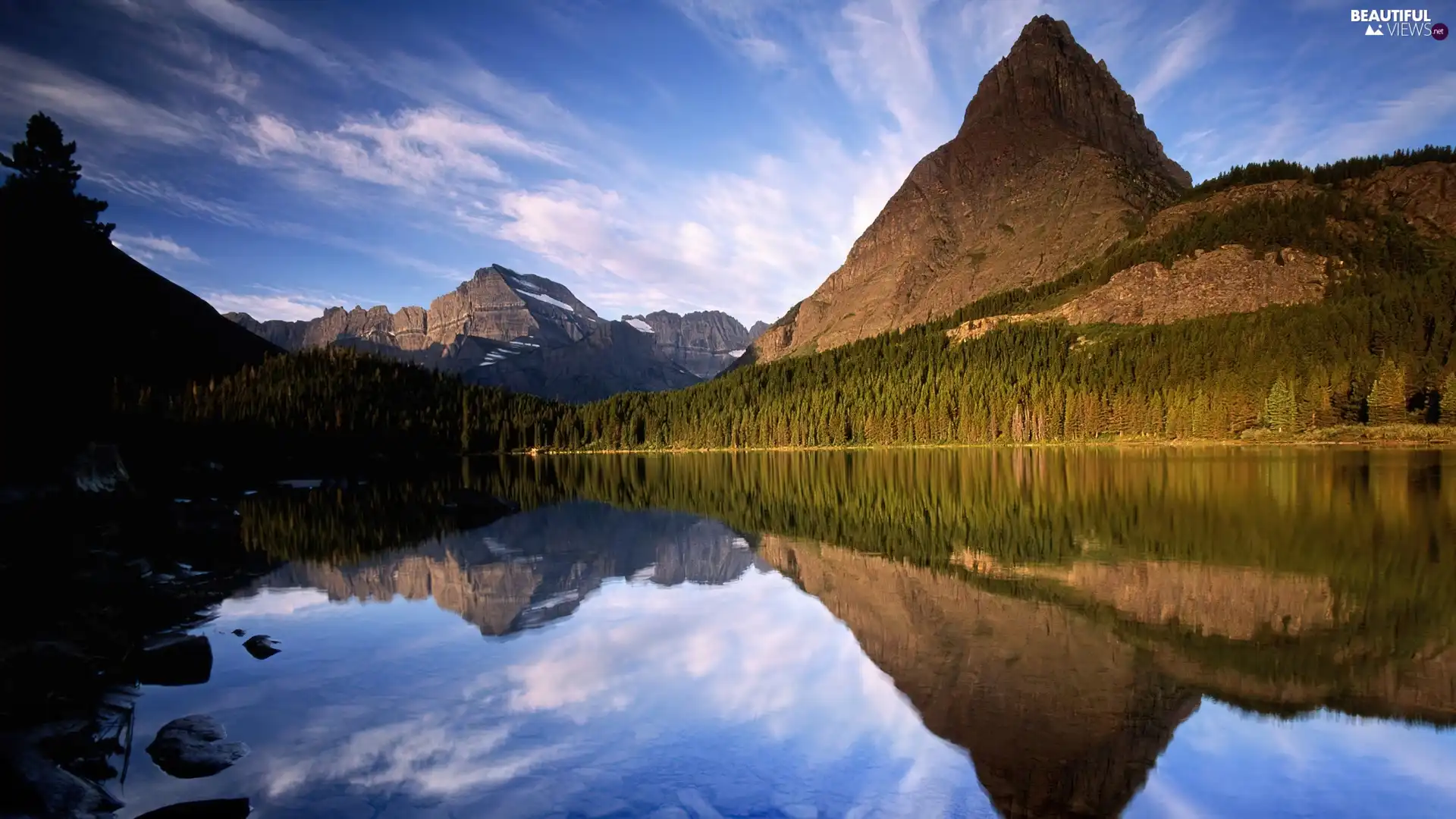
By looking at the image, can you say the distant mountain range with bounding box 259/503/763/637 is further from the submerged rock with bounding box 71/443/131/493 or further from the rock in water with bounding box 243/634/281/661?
the submerged rock with bounding box 71/443/131/493

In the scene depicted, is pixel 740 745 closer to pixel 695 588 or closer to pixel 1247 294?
pixel 695 588

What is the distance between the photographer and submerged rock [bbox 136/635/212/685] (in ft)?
51.0

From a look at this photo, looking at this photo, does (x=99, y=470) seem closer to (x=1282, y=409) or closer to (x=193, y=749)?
(x=193, y=749)

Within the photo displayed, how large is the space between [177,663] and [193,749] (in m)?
6.06

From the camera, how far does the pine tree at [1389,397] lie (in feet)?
341

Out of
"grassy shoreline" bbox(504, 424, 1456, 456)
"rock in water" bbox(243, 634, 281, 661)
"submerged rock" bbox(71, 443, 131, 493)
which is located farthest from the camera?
"grassy shoreline" bbox(504, 424, 1456, 456)

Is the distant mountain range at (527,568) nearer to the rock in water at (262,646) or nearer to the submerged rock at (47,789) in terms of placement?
the rock in water at (262,646)

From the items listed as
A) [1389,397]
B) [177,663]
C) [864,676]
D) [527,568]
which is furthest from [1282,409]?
[177,663]

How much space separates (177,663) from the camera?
15977mm

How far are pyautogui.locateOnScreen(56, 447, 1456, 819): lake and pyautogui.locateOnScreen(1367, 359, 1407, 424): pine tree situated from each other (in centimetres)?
9931

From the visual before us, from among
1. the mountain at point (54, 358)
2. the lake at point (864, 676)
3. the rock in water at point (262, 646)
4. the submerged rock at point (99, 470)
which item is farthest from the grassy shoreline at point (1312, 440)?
the mountain at point (54, 358)

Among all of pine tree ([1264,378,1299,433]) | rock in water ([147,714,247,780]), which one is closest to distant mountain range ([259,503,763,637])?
rock in water ([147,714,247,780])

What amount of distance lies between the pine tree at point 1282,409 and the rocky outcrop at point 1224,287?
72157mm

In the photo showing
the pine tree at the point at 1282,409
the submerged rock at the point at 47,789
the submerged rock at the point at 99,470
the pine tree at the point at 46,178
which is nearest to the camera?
the submerged rock at the point at 47,789
